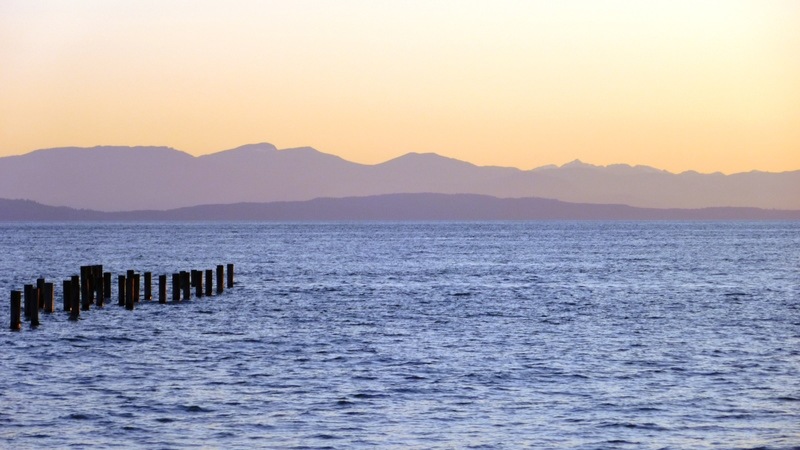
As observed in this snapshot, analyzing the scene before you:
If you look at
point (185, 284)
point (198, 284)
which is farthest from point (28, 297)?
point (198, 284)

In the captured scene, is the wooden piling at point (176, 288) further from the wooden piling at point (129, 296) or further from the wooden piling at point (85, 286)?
the wooden piling at point (85, 286)

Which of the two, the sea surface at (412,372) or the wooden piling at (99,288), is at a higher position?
the wooden piling at (99,288)

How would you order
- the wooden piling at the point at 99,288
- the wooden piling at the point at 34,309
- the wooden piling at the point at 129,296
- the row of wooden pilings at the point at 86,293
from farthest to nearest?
the wooden piling at the point at 99,288 → the wooden piling at the point at 129,296 → the row of wooden pilings at the point at 86,293 → the wooden piling at the point at 34,309

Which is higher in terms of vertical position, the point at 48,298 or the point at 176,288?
the point at 48,298

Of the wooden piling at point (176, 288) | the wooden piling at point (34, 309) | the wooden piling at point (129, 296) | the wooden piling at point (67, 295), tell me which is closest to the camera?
the wooden piling at point (34, 309)

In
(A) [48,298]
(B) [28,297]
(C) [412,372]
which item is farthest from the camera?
(A) [48,298]

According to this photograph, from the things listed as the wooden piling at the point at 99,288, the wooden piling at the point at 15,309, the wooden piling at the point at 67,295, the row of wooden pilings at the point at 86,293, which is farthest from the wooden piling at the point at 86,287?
the wooden piling at the point at 15,309

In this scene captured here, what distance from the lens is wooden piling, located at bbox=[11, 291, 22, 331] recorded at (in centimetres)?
3334

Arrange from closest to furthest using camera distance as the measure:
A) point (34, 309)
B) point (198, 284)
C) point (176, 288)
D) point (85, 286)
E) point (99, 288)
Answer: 1. point (34, 309)
2. point (85, 286)
3. point (99, 288)
4. point (176, 288)
5. point (198, 284)

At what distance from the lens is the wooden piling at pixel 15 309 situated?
33.3m

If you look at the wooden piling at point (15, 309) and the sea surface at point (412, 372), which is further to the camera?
the wooden piling at point (15, 309)

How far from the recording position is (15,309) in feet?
110

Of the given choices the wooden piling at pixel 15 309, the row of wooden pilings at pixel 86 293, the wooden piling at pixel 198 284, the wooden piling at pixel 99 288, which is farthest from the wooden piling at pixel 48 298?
the wooden piling at pixel 198 284

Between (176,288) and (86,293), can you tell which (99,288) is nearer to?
(86,293)
